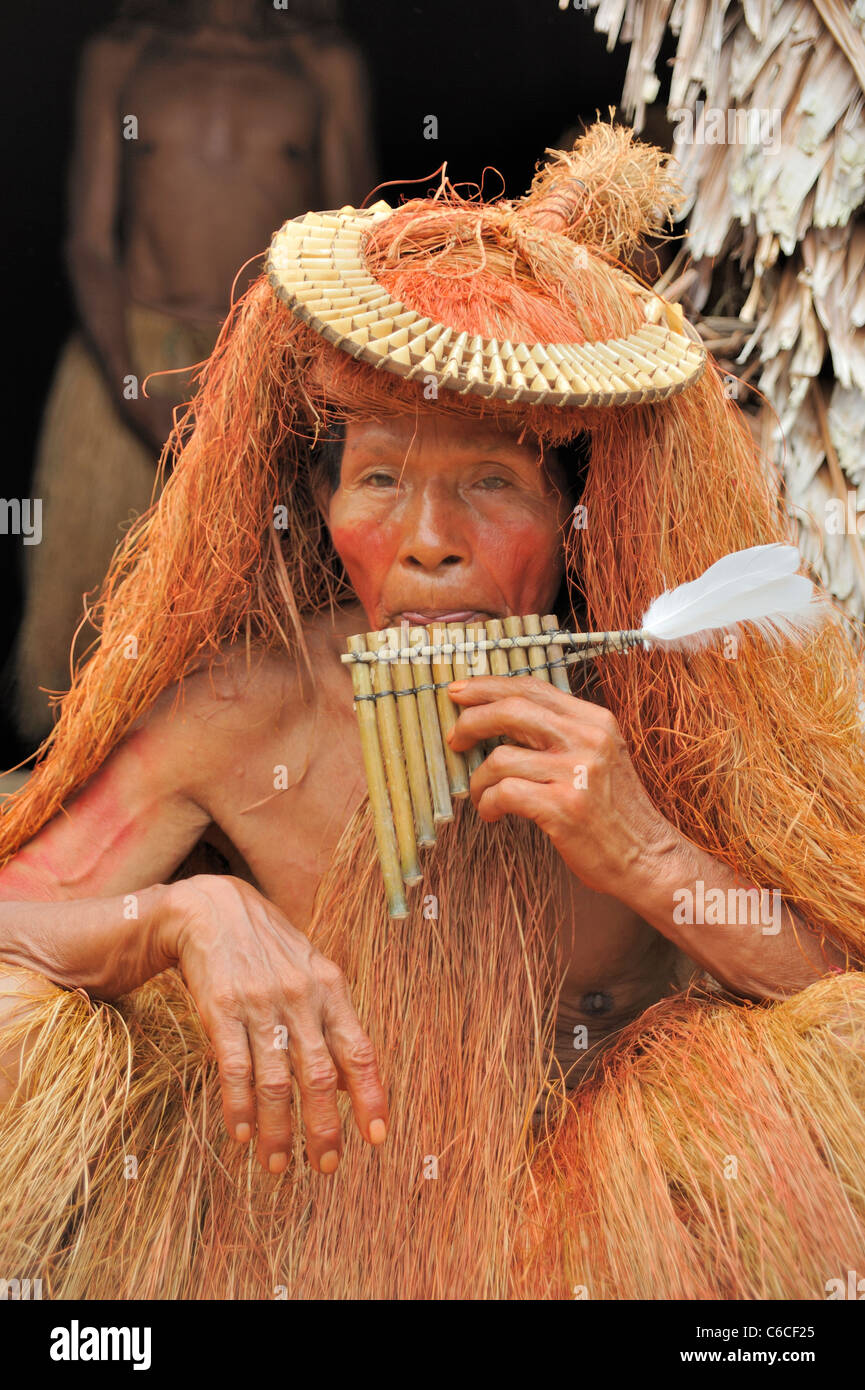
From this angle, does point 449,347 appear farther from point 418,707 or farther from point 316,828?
point 316,828

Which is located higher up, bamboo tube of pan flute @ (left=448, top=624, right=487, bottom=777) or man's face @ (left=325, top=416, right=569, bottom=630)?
man's face @ (left=325, top=416, right=569, bottom=630)

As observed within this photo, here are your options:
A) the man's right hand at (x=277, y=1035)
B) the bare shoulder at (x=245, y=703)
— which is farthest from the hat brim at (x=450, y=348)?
the man's right hand at (x=277, y=1035)

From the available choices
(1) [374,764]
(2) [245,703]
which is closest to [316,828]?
(2) [245,703]

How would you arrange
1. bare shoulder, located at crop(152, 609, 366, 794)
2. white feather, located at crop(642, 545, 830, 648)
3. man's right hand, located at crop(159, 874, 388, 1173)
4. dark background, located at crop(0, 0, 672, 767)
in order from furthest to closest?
dark background, located at crop(0, 0, 672, 767) < bare shoulder, located at crop(152, 609, 366, 794) < white feather, located at crop(642, 545, 830, 648) < man's right hand, located at crop(159, 874, 388, 1173)

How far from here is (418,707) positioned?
49.9 inches

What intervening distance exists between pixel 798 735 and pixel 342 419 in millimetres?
614

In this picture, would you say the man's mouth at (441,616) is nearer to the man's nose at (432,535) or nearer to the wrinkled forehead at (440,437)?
the man's nose at (432,535)

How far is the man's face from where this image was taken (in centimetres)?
133

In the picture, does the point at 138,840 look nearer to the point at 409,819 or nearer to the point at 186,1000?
the point at 186,1000

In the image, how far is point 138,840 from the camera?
4.95 ft

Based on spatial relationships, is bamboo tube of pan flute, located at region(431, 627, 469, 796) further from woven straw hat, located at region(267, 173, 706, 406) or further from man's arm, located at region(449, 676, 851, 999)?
woven straw hat, located at region(267, 173, 706, 406)

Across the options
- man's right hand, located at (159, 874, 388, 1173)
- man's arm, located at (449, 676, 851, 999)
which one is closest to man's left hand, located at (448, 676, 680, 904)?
man's arm, located at (449, 676, 851, 999)

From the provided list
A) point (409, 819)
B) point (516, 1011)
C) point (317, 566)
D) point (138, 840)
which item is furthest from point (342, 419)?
point (516, 1011)

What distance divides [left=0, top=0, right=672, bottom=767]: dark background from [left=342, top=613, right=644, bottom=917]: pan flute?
30.6 inches
